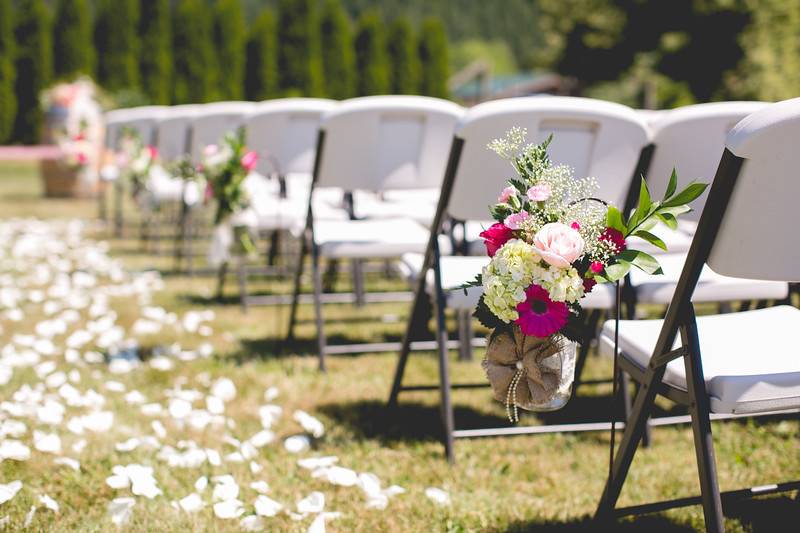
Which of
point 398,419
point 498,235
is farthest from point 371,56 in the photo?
point 498,235

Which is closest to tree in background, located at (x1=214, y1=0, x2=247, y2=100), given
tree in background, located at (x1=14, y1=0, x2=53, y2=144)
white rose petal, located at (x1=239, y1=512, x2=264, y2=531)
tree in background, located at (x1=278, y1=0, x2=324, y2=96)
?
tree in background, located at (x1=278, y1=0, x2=324, y2=96)

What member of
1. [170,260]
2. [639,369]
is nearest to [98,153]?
[170,260]

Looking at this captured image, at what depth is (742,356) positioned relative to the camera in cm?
183

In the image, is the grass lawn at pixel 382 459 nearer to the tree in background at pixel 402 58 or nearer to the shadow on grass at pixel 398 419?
the shadow on grass at pixel 398 419

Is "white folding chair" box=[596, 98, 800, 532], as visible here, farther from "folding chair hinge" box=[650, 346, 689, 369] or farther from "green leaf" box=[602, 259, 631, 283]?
"green leaf" box=[602, 259, 631, 283]

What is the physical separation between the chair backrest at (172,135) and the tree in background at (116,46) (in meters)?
13.1

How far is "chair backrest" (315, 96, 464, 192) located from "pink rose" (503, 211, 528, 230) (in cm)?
161

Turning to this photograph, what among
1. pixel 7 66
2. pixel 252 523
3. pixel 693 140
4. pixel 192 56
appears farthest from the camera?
pixel 192 56

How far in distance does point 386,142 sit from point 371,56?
17965 millimetres

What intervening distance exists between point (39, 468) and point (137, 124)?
575cm

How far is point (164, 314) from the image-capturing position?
185 inches

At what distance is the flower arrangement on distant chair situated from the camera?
161cm

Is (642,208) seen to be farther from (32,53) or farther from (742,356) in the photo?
(32,53)

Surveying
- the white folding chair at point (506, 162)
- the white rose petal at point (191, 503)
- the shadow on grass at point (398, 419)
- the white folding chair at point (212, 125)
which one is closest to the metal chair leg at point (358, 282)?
the white folding chair at point (212, 125)
